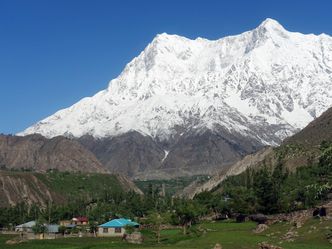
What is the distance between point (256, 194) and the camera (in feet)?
611

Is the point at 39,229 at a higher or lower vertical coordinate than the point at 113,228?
higher

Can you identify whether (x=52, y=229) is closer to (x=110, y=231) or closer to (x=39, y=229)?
(x=39, y=229)

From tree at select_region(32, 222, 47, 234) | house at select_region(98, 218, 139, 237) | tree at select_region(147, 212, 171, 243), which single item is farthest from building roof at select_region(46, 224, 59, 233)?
tree at select_region(147, 212, 171, 243)

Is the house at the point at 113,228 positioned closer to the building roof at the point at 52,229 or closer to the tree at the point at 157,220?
the tree at the point at 157,220

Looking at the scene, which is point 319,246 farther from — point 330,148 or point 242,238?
point 330,148

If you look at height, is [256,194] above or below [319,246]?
above

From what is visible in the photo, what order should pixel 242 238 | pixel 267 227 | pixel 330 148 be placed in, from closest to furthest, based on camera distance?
pixel 330 148
pixel 242 238
pixel 267 227

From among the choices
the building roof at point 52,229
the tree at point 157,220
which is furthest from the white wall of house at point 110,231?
the building roof at point 52,229

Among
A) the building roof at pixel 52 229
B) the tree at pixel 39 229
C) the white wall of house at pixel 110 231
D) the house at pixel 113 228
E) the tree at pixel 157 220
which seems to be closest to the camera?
the tree at pixel 157 220

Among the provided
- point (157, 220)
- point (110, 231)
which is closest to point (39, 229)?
point (110, 231)

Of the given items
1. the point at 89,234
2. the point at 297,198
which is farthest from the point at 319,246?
the point at 89,234

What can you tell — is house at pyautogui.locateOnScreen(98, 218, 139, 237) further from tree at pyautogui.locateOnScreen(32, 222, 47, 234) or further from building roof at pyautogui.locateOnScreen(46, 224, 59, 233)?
tree at pyautogui.locateOnScreen(32, 222, 47, 234)

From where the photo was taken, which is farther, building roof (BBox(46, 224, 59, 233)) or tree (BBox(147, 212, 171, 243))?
building roof (BBox(46, 224, 59, 233))

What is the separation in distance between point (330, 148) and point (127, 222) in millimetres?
151154
